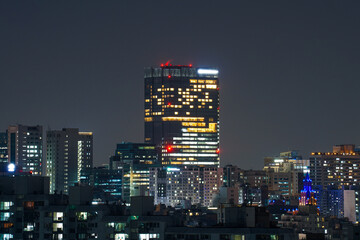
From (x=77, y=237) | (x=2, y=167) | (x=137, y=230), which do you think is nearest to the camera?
(x=137, y=230)

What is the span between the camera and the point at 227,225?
75.2 meters

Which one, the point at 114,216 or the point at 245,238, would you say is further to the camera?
the point at 114,216

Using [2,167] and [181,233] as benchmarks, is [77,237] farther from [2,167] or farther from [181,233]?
[2,167]

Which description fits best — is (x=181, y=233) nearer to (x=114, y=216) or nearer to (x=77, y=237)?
(x=114, y=216)

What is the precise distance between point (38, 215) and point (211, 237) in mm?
21198

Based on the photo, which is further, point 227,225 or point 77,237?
point 77,237

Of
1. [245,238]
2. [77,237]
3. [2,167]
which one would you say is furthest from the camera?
[2,167]

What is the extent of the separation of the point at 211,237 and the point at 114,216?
10.9 meters

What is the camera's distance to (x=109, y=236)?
80438mm

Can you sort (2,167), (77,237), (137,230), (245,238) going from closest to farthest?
1. (245,238)
2. (137,230)
3. (77,237)
4. (2,167)

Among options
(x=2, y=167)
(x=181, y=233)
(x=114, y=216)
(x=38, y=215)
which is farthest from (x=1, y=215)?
(x=2, y=167)

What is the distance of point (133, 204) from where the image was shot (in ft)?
263

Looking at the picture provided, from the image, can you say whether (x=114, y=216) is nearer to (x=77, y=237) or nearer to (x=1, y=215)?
(x=77, y=237)

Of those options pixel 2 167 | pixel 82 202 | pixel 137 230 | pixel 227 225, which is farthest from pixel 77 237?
pixel 2 167
